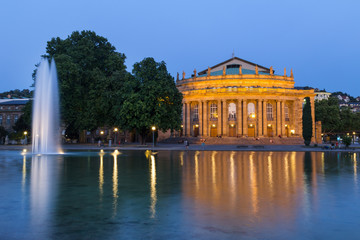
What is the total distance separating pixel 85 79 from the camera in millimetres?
62562

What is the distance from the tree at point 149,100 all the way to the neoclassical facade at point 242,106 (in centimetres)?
2591

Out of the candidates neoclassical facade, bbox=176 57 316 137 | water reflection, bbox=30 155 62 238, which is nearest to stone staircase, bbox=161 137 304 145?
neoclassical facade, bbox=176 57 316 137

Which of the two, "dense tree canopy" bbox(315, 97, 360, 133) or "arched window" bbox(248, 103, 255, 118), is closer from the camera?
"arched window" bbox(248, 103, 255, 118)

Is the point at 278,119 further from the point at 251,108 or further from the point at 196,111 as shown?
the point at 196,111

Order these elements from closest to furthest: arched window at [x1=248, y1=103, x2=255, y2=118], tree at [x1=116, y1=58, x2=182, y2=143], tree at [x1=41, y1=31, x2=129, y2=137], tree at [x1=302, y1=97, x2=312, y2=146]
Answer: tree at [x1=116, y1=58, x2=182, y2=143]
tree at [x1=41, y1=31, x2=129, y2=137]
tree at [x1=302, y1=97, x2=312, y2=146]
arched window at [x1=248, y1=103, x2=255, y2=118]

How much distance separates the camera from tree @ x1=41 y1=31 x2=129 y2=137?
2303 inches

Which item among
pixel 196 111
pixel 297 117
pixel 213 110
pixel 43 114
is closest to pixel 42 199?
pixel 43 114

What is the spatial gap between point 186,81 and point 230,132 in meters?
19.2

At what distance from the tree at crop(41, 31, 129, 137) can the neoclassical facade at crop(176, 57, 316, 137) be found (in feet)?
82.9

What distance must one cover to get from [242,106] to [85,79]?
3915cm

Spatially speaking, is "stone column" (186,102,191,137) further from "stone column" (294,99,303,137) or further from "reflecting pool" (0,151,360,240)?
"reflecting pool" (0,151,360,240)

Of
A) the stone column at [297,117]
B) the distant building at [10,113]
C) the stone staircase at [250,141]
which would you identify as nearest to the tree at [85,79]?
the stone staircase at [250,141]

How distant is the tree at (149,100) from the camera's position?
2048 inches

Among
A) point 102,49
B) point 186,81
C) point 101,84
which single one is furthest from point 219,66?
point 101,84
